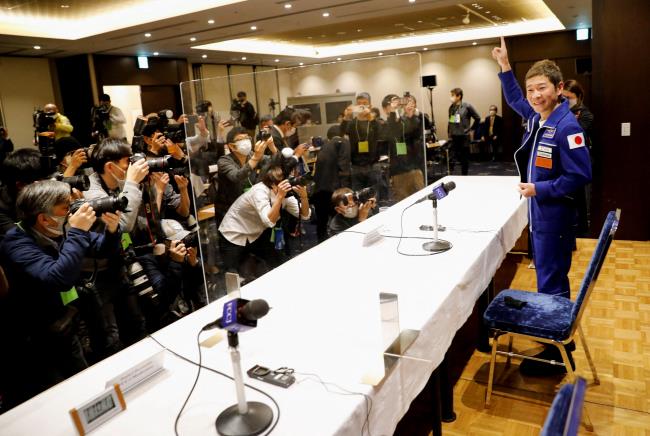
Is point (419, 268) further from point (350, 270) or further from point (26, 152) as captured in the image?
point (26, 152)

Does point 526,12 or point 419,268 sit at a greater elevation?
point 526,12

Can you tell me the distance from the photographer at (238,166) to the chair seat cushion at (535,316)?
1.55 meters

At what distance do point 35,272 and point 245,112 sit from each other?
1.65 metres

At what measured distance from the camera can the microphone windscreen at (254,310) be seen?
3.23 ft

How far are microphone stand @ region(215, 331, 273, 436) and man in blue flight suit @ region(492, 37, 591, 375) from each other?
155 cm

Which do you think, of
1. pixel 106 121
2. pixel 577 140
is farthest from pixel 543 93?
pixel 106 121

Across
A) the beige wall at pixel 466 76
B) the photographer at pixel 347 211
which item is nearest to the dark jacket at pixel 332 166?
the photographer at pixel 347 211

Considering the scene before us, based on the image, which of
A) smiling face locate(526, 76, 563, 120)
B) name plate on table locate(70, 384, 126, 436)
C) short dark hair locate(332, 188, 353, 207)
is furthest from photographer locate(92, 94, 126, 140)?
name plate on table locate(70, 384, 126, 436)

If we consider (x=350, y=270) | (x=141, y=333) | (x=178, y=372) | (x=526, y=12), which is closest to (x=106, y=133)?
(x=141, y=333)

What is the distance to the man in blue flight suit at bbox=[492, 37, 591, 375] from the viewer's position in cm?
211

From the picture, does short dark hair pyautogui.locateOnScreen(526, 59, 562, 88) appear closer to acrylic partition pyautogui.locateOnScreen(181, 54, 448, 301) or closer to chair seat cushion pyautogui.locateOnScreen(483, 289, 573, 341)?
chair seat cushion pyautogui.locateOnScreen(483, 289, 573, 341)

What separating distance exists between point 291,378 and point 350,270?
34.2 inches

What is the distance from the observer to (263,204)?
114 inches

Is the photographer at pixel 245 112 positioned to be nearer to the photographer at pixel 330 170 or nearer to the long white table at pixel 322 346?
the photographer at pixel 330 170
